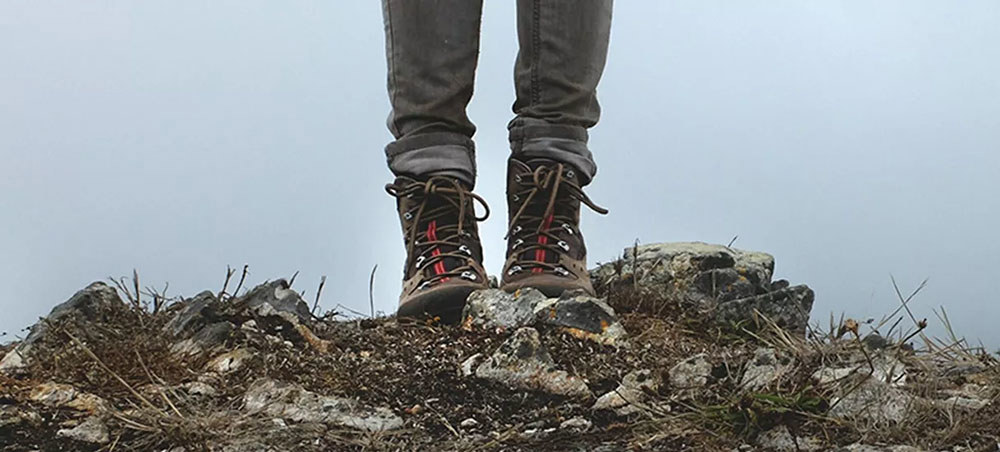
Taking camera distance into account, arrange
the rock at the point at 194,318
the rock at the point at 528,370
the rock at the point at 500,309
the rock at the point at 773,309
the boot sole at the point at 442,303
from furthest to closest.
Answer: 1. the rock at the point at 773,309
2. the boot sole at the point at 442,303
3. the rock at the point at 500,309
4. the rock at the point at 194,318
5. the rock at the point at 528,370

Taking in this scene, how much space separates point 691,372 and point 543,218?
1.35m

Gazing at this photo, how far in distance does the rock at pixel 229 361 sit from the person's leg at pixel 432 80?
1143 millimetres

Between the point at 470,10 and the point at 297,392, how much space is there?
66.6 inches

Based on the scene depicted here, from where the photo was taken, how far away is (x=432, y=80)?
379 centimetres

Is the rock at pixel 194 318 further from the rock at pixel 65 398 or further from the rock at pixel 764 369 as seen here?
the rock at pixel 764 369

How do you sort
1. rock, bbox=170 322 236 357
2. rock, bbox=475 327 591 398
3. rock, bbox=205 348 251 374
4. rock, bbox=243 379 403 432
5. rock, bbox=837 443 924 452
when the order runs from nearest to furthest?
1. rock, bbox=837 443 924 452
2. rock, bbox=243 379 403 432
3. rock, bbox=475 327 591 398
4. rock, bbox=205 348 251 374
5. rock, bbox=170 322 236 357

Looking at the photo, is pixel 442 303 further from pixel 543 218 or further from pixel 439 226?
pixel 543 218

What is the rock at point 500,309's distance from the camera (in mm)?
3502

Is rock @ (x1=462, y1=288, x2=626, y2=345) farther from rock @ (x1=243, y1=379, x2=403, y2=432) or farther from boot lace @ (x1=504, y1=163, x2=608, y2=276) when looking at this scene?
rock @ (x1=243, y1=379, x2=403, y2=432)

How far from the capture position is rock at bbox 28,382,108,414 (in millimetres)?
2605

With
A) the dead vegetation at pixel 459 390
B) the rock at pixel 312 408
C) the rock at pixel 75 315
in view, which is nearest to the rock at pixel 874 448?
the dead vegetation at pixel 459 390

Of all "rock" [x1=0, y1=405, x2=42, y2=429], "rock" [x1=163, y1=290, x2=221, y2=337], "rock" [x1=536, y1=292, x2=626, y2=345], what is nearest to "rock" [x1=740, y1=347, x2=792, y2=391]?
"rock" [x1=536, y1=292, x2=626, y2=345]

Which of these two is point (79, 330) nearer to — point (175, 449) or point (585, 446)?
point (175, 449)

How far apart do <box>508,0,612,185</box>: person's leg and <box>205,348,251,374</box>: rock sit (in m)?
1.44
